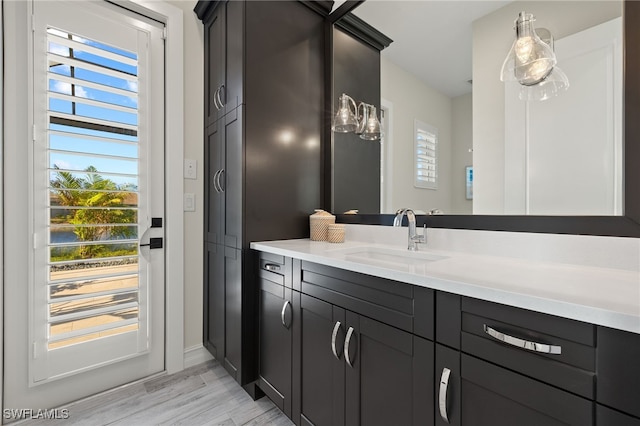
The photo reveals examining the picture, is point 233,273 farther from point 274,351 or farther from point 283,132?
point 283,132

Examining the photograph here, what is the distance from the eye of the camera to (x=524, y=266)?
1.01 meters

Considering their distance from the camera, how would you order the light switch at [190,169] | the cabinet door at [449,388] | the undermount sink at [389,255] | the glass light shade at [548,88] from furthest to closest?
the light switch at [190,169], the undermount sink at [389,255], the glass light shade at [548,88], the cabinet door at [449,388]

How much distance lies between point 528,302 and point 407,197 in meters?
1.02

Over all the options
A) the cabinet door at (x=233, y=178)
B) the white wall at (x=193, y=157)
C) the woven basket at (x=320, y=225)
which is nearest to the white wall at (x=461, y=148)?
the woven basket at (x=320, y=225)

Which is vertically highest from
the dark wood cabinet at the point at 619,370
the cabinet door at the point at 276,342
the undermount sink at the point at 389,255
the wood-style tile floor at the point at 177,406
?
the undermount sink at the point at 389,255

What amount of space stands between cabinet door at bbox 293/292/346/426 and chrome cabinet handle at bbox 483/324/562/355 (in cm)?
53

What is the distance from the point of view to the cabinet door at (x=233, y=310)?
1.64 meters

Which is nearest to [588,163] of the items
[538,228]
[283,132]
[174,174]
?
[538,228]

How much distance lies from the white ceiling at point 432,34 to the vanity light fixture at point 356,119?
0.32m

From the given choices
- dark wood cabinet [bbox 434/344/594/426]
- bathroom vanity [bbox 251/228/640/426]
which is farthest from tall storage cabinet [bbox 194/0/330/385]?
dark wood cabinet [bbox 434/344/594/426]

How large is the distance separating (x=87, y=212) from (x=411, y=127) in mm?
1867

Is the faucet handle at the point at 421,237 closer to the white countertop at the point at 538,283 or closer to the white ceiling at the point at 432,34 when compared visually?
the white countertop at the point at 538,283

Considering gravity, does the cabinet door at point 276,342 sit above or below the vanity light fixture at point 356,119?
below

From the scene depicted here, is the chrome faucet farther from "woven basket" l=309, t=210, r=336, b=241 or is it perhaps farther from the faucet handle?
"woven basket" l=309, t=210, r=336, b=241
